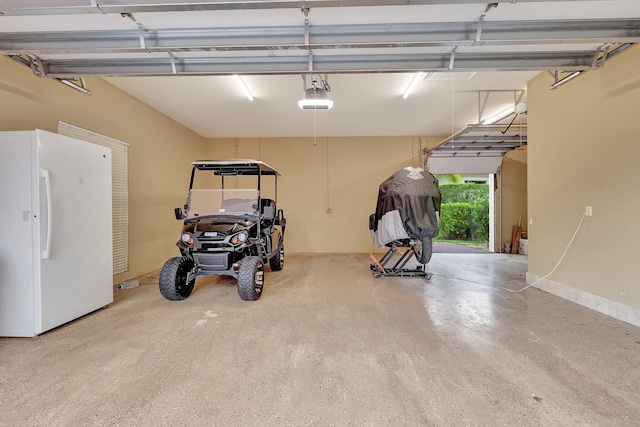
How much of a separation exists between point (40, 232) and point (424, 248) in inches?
197

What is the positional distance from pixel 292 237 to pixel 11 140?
574 cm

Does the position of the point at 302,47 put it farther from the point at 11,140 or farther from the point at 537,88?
the point at 537,88

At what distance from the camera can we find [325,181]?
7516mm

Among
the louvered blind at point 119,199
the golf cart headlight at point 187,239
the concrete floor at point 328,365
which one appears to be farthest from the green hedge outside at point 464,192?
the louvered blind at point 119,199

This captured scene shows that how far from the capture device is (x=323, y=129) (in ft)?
22.3

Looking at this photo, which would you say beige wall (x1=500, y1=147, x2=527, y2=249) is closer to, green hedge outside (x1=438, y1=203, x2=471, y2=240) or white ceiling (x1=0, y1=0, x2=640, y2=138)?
white ceiling (x1=0, y1=0, x2=640, y2=138)

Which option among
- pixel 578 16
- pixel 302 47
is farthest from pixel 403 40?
pixel 578 16

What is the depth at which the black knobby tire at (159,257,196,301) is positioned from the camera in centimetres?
340

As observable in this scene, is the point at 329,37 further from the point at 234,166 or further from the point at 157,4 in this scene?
the point at 234,166

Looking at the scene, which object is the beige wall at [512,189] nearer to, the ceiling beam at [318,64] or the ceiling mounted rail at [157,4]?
the ceiling beam at [318,64]

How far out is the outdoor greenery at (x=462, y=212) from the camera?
408 inches

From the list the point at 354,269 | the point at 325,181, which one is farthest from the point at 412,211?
the point at 325,181

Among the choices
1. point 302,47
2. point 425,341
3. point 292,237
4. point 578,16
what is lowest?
point 425,341

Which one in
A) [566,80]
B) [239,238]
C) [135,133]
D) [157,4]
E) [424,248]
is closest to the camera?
[157,4]
